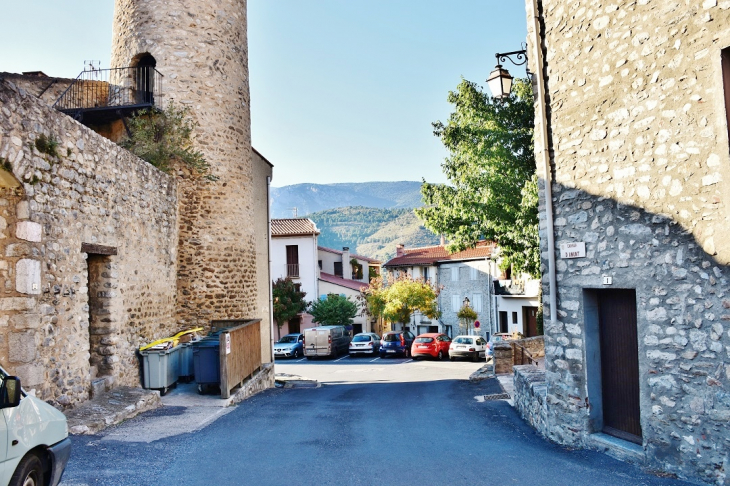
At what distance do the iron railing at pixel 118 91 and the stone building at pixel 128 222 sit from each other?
38 cm

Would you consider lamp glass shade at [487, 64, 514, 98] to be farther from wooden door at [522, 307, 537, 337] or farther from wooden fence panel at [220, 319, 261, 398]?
wooden door at [522, 307, 537, 337]

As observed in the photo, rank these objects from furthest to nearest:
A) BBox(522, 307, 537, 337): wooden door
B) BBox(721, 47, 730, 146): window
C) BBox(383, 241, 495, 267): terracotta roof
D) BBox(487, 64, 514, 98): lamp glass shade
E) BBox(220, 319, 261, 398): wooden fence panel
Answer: BBox(383, 241, 495, 267): terracotta roof < BBox(522, 307, 537, 337): wooden door < BBox(220, 319, 261, 398): wooden fence panel < BBox(487, 64, 514, 98): lamp glass shade < BBox(721, 47, 730, 146): window

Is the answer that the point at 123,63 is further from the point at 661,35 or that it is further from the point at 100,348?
the point at 661,35

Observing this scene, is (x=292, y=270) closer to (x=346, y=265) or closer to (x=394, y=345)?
(x=346, y=265)

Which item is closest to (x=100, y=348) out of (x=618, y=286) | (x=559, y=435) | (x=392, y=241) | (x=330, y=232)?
(x=559, y=435)

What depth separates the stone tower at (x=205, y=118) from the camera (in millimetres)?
15391

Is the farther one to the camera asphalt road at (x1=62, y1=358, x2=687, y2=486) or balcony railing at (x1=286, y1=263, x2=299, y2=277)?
balcony railing at (x1=286, y1=263, x2=299, y2=277)

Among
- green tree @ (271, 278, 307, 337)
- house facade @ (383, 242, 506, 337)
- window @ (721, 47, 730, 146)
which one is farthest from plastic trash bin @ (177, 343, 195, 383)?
house facade @ (383, 242, 506, 337)

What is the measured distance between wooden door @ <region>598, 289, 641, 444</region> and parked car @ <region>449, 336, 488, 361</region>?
21.8 meters

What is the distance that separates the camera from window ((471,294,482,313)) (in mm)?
41688

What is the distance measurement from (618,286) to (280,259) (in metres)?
39.5

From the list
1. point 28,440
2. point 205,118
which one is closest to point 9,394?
point 28,440

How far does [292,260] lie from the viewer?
45.5 m

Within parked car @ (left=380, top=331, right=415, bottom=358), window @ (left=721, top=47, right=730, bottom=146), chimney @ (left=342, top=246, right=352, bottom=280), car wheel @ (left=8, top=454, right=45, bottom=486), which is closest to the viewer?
car wheel @ (left=8, top=454, right=45, bottom=486)
